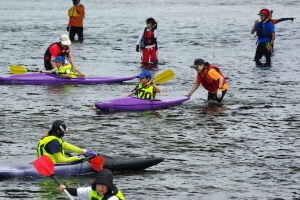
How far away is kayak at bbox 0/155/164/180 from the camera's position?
43.9ft

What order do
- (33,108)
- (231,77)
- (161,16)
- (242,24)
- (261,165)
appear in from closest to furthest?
(261,165) < (33,108) < (231,77) < (242,24) < (161,16)

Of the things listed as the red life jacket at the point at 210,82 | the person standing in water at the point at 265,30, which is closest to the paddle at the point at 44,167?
the red life jacket at the point at 210,82

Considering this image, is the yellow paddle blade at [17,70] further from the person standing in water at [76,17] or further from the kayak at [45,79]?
the person standing in water at [76,17]

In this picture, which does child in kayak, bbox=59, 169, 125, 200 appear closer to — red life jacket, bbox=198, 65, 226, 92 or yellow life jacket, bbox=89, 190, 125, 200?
yellow life jacket, bbox=89, 190, 125, 200

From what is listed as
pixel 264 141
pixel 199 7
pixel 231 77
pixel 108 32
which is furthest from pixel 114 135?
pixel 199 7

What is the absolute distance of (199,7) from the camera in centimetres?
5553

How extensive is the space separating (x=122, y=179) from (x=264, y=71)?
14.1 metres

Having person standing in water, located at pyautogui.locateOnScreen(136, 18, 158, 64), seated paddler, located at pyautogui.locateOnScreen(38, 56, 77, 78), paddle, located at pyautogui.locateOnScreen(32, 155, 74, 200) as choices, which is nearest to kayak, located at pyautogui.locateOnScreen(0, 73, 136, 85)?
seated paddler, located at pyautogui.locateOnScreen(38, 56, 77, 78)

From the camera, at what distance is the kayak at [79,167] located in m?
13.4

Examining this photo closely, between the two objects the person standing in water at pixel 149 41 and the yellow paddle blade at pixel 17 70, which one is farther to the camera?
the person standing in water at pixel 149 41

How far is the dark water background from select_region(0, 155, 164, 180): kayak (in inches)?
4.7

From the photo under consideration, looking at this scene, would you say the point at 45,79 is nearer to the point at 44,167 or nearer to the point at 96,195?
the point at 44,167

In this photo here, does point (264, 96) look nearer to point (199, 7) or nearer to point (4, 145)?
point (4, 145)

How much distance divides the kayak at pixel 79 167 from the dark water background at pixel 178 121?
12 cm
